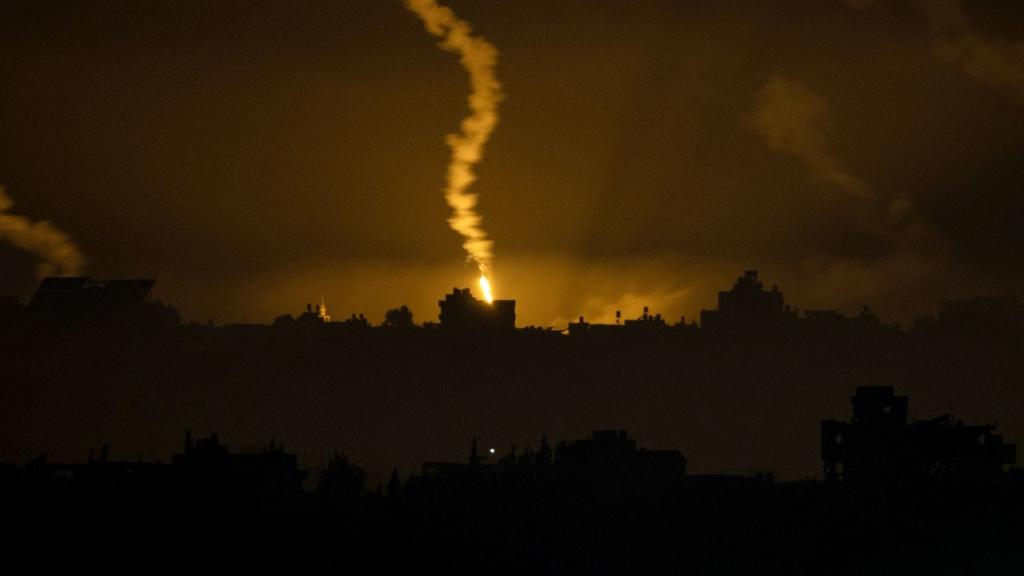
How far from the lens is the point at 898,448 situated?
596ft

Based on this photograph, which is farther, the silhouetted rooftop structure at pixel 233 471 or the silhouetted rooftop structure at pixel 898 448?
the silhouetted rooftop structure at pixel 898 448

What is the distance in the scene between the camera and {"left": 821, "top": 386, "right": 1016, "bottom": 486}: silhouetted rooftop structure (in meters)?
180

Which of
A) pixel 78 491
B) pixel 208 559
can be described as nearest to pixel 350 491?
pixel 78 491

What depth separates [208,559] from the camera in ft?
505

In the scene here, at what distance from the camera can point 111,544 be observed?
503 feet

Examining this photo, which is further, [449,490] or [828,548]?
[449,490]

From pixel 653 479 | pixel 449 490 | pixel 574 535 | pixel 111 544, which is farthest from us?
pixel 653 479

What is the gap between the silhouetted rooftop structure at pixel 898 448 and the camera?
17988 cm

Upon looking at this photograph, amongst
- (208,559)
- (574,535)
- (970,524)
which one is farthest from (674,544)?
(208,559)

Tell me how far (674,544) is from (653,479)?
2780 centimetres

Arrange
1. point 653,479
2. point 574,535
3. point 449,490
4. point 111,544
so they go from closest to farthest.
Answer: point 111,544 < point 574,535 < point 449,490 < point 653,479

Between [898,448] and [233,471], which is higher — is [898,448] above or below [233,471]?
above

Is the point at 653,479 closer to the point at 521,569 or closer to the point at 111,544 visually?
the point at 521,569

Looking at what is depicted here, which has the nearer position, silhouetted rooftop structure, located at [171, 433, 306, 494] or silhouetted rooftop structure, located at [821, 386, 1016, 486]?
silhouetted rooftop structure, located at [171, 433, 306, 494]
